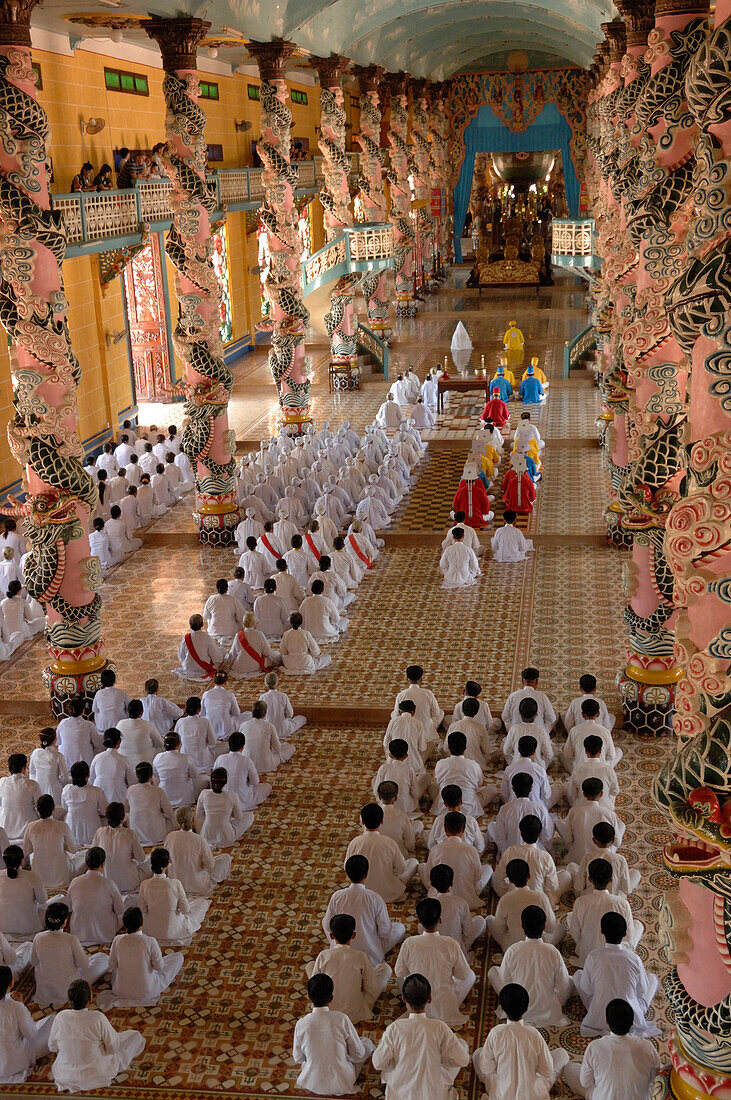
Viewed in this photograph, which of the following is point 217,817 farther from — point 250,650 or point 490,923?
point 250,650

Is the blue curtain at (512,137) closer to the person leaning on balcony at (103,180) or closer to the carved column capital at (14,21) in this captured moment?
the person leaning on balcony at (103,180)

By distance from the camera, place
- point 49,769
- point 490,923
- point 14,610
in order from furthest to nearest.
Answer: 1. point 14,610
2. point 49,769
3. point 490,923

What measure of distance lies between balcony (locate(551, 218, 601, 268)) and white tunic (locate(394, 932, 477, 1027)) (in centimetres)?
1560

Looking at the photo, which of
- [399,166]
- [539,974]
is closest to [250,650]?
[539,974]

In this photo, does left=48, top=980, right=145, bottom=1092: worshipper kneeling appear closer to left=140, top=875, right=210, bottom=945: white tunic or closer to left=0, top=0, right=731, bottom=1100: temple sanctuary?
left=0, top=0, right=731, bottom=1100: temple sanctuary

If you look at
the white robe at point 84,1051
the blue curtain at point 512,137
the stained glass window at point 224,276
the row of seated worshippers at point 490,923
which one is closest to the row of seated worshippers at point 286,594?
the row of seated worshippers at point 490,923

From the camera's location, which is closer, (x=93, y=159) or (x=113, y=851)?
(x=113, y=851)

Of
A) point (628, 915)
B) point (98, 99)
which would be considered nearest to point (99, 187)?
point (98, 99)

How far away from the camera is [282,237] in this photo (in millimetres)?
17969

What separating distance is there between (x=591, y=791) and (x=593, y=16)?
1606 centimetres

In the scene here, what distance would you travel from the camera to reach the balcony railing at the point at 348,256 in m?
21.7

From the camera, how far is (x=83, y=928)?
7.22 meters

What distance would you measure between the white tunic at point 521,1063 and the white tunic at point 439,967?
83 centimetres

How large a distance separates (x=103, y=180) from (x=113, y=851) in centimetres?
1290
